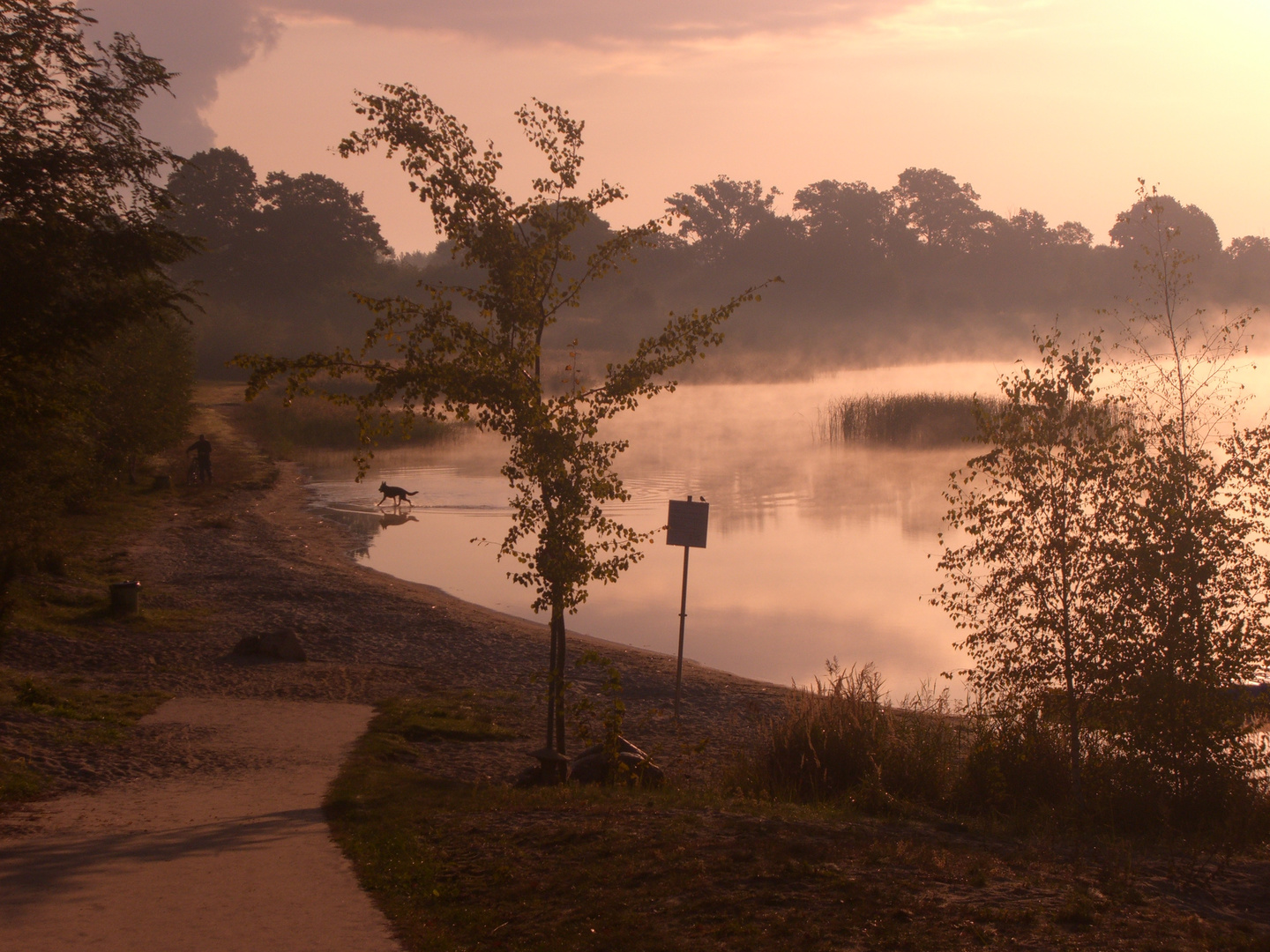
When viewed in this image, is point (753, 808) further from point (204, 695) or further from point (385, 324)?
point (204, 695)

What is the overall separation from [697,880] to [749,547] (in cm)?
2363

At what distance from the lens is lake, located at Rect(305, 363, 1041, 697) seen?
20.4 metres

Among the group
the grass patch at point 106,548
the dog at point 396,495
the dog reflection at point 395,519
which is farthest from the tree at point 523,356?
the dog at point 396,495

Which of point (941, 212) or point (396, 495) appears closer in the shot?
point (396, 495)

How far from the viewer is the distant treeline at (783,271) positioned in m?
99.2

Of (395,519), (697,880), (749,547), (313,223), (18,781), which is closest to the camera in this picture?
(697,880)

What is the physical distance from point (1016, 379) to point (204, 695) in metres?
9.79

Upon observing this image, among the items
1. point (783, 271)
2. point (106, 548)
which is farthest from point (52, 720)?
point (783, 271)

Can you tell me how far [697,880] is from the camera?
6957 mm

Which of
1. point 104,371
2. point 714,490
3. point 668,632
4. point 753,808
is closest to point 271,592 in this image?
point 668,632

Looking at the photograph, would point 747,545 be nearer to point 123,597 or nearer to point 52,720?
point 123,597

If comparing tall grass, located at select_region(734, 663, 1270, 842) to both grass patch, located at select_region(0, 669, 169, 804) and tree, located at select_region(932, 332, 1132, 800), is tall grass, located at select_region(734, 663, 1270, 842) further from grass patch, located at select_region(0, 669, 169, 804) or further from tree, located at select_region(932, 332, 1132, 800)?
grass patch, located at select_region(0, 669, 169, 804)

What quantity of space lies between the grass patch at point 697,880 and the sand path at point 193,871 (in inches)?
11.5

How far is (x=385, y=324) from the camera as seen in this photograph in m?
9.98
